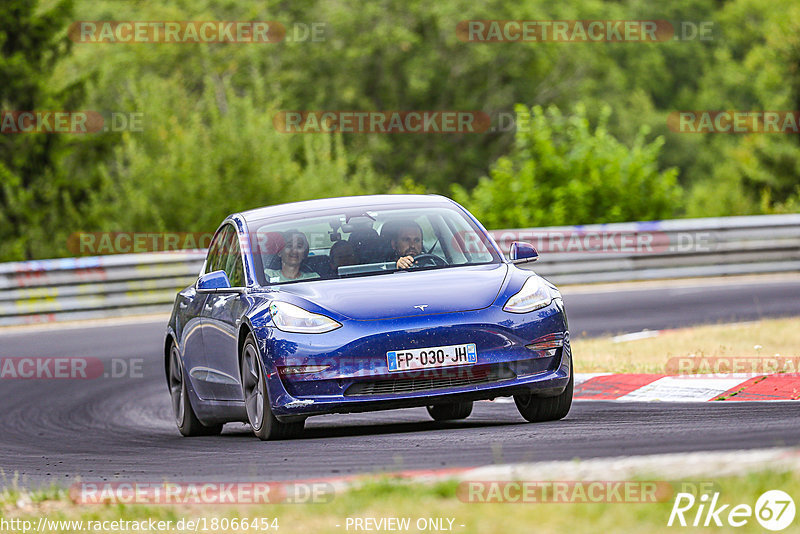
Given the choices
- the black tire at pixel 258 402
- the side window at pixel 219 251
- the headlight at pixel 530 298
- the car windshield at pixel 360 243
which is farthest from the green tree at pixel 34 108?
the headlight at pixel 530 298

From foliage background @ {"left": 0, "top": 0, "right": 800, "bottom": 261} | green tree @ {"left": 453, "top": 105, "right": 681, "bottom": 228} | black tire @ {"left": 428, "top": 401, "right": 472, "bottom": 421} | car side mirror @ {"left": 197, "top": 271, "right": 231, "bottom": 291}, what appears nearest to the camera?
car side mirror @ {"left": 197, "top": 271, "right": 231, "bottom": 291}

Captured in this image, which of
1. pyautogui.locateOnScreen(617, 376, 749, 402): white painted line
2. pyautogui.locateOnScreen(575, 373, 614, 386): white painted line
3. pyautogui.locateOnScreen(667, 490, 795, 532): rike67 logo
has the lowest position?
pyautogui.locateOnScreen(575, 373, 614, 386): white painted line

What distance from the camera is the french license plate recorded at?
851 centimetres

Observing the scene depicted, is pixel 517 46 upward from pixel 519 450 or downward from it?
upward

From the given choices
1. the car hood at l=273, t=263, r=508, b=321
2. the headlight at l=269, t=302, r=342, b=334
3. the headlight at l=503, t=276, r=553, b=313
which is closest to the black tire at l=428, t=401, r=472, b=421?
the car hood at l=273, t=263, r=508, b=321

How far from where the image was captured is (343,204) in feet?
33.1

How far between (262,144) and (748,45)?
52.3 meters

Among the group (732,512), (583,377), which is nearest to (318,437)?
(583,377)

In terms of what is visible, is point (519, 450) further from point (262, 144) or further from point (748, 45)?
point (748, 45)

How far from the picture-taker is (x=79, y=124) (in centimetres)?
3441

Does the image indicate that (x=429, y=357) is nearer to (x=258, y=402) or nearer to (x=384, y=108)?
(x=258, y=402)

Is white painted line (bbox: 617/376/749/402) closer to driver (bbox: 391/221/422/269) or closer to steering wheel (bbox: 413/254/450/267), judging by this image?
steering wheel (bbox: 413/254/450/267)

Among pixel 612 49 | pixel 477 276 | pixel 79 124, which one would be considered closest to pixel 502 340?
pixel 477 276

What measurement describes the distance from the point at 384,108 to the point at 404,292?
50344mm
